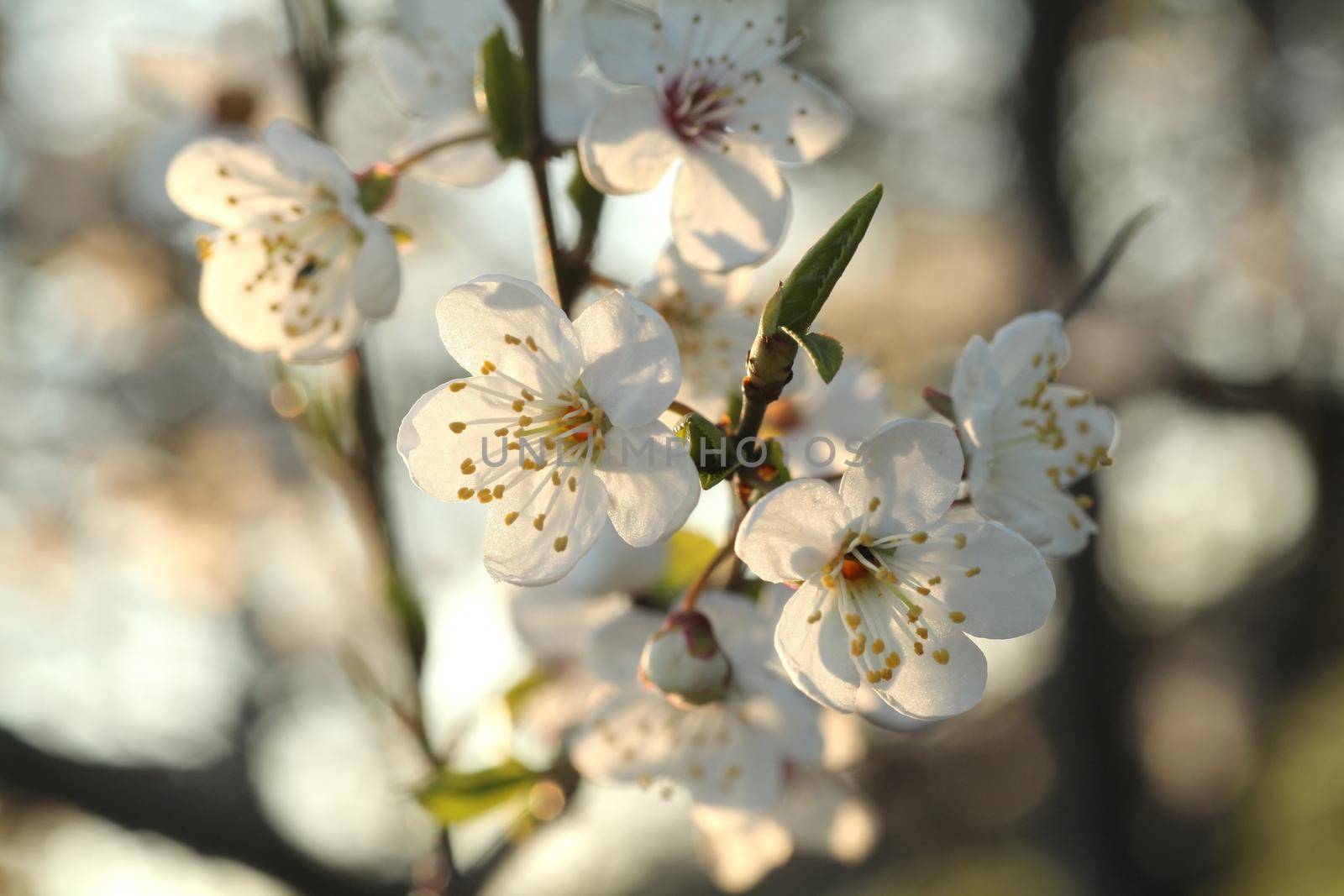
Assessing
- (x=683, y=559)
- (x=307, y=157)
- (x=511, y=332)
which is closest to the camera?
(x=511, y=332)

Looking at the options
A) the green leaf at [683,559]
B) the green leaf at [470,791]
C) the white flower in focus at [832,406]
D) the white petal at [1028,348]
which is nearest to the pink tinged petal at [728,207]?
the white flower in focus at [832,406]

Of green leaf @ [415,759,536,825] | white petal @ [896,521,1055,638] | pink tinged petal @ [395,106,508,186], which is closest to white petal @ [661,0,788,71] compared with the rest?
pink tinged petal @ [395,106,508,186]

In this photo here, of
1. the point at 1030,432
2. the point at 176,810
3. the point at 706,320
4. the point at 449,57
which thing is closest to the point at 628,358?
the point at 706,320

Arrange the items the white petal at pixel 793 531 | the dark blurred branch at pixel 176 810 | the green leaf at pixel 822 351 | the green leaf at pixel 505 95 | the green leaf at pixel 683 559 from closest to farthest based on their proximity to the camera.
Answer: the green leaf at pixel 822 351
the white petal at pixel 793 531
the green leaf at pixel 505 95
the green leaf at pixel 683 559
the dark blurred branch at pixel 176 810

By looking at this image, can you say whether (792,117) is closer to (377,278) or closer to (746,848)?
(377,278)

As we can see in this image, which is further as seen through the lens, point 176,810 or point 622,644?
point 176,810

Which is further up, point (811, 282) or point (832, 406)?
point (811, 282)

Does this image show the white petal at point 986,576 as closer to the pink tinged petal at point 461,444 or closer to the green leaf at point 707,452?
the green leaf at point 707,452
